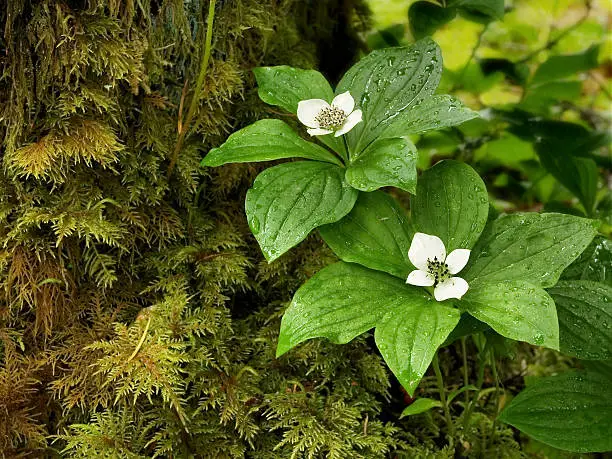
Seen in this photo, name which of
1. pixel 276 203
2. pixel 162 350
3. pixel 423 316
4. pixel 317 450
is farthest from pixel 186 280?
pixel 423 316

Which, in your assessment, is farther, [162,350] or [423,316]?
[162,350]

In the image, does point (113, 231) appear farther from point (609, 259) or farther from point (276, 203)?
point (609, 259)

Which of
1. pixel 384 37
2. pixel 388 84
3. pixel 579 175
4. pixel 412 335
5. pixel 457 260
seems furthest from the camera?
pixel 384 37

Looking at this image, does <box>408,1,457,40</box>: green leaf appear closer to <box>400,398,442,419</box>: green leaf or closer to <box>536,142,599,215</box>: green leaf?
<box>536,142,599,215</box>: green leaf

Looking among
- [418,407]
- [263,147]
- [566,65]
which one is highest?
[263,147]

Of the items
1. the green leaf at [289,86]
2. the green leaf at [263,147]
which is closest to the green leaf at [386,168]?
the green leaf at [263,147]

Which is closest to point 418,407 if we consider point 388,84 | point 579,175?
point 388,84

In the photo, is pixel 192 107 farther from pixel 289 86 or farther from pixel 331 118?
pixel 331 118
